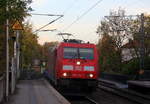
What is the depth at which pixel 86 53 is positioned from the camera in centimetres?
2648

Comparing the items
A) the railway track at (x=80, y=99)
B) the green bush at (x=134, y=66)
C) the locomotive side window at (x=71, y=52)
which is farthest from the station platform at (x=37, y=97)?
the green bush at (x=134, y=66)

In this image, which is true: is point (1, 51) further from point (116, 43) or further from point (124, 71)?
point (116, 43)

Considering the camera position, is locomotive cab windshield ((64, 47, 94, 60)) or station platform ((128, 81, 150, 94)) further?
station platform ((128, 81, 150, 94))

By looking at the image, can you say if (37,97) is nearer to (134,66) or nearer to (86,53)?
(86,53)

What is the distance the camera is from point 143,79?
1405 inches

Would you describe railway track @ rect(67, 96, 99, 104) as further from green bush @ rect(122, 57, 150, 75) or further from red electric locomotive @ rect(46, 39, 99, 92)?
green bush @ rect(122, 57, 150, 75)

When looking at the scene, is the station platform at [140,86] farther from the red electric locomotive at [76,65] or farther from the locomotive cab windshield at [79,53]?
the locomotive cab windshield at [79,53]

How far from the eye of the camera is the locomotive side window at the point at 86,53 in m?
26.4

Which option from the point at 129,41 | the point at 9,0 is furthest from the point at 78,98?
the point at 129,41

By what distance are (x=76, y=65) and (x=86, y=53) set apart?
3.68ft

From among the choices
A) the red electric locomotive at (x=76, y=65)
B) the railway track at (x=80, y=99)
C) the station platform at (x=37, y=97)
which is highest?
the red electric locomotive at (x=76, y=65)

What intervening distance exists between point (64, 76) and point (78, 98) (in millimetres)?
2210

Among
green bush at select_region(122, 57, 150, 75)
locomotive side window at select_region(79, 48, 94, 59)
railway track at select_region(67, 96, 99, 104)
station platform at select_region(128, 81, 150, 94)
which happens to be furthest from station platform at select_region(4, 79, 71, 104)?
green bush at select_region(122, 57, 150, 75)

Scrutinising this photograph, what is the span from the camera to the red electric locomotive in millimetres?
25438
